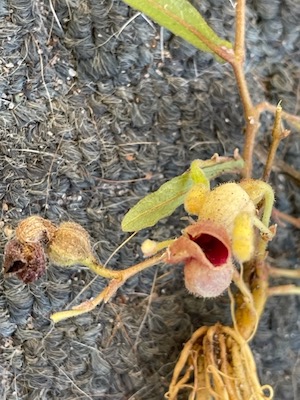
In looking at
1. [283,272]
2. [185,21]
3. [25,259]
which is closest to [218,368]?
[283,272]

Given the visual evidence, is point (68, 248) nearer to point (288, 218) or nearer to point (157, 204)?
point (157, 204)

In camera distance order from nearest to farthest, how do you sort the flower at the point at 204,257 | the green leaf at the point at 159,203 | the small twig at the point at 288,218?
1. the flower at the point at 204,257
2. the green leaf at the point at 159,203
3. the small twig at the point at 288,218

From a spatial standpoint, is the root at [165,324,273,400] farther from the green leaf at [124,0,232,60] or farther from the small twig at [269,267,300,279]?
the green leaf at [124,0,232,60]

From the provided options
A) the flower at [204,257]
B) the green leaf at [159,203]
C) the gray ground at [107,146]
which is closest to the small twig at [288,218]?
the gray ground at [107,146]

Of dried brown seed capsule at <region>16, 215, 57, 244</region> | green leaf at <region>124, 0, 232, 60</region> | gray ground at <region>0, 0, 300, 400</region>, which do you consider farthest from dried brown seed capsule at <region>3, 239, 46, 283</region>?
green leaf at <region>124, 0, 232, 60</region>

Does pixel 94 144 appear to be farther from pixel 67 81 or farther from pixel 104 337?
pixel 104 337

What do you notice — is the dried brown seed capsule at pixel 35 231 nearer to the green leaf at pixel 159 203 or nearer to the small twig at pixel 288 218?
the green leaf at pixel 159 203

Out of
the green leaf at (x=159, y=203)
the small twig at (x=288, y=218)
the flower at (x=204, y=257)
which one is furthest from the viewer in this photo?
the small twig at (x=288, y=218)

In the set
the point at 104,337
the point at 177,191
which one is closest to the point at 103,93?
the point at 177,191
